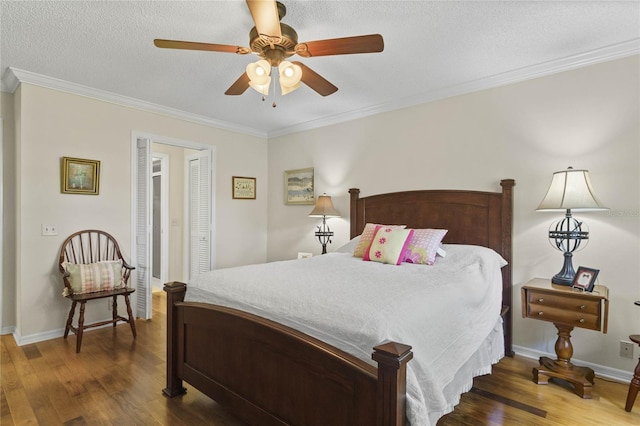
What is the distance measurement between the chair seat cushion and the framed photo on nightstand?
13.2 feet

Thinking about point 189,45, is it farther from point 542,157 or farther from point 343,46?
point 542,157

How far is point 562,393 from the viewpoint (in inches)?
91.7

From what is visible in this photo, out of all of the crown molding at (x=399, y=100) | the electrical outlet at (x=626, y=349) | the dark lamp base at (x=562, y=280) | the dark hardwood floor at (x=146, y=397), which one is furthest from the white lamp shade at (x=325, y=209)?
the electrical outlet at (x=626, y=349)

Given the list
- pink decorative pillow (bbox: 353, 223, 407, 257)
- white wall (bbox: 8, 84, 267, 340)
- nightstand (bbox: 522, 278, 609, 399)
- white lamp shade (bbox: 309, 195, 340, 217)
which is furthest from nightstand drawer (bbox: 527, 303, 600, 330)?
white wall (bbox: 8, 84, 267, 340)

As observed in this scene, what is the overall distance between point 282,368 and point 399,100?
122 inches

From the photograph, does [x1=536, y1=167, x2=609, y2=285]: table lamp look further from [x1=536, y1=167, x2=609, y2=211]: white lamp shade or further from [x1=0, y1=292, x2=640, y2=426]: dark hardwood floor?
[x1=0, y1=292, x2=640, y2=426]: dark hardwood floor

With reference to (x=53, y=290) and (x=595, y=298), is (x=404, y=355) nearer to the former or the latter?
(x=595, y=298)

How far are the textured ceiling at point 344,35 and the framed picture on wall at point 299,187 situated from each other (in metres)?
1.34

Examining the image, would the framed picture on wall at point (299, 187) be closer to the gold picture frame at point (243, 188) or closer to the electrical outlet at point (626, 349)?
the gold picture frame at point (243, 188)

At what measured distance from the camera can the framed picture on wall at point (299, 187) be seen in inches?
186

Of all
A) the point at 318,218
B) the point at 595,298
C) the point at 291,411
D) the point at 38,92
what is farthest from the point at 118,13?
the point at 595,298

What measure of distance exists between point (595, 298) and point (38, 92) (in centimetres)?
496

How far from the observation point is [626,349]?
2535 millimetres

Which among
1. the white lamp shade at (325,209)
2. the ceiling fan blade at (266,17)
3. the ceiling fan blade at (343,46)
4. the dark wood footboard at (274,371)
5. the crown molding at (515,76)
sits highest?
the crown molding at (515,76)
